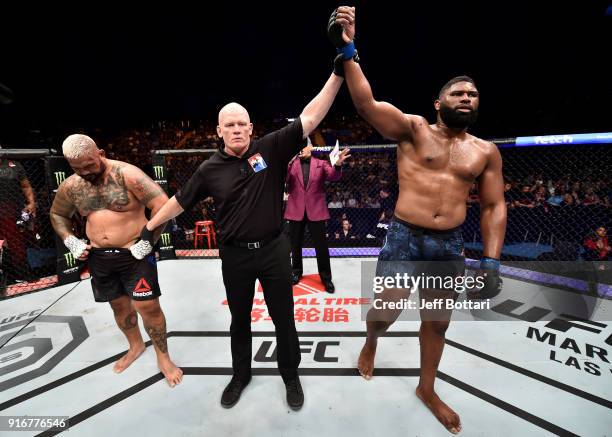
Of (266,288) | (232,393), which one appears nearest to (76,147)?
(266,288)

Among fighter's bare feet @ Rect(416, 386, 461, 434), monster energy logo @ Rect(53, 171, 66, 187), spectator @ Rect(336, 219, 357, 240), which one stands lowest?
fighter's bare feet @ Rect(416, 386, 461, 434)

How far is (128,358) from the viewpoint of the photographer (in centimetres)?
224

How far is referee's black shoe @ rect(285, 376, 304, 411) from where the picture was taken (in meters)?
1.76

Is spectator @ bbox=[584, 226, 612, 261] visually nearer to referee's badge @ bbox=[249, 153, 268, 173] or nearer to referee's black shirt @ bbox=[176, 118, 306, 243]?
referee's black shirt @ bbox=[176, 118, 306, 243]

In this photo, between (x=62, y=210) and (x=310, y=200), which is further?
(x=310, y=200)

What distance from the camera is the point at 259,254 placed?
65.8 inches

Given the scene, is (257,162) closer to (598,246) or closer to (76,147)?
(76,147)

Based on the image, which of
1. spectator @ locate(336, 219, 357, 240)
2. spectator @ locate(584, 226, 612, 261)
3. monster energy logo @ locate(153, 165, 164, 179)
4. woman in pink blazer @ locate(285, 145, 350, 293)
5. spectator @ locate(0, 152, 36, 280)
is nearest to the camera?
woman in pink blazer @ locate(285, 145, 350, 293)

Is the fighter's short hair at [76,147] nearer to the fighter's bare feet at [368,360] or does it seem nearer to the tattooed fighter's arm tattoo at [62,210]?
the tattooed fighter's arm tattoo at [62,210]

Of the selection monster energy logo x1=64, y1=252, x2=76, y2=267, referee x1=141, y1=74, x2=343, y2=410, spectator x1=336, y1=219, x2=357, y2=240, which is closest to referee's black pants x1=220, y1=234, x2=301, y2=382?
referee x1=141, y1=74, x2=343, y2=410

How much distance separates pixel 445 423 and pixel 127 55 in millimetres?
9620

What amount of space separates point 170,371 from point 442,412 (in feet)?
5.80

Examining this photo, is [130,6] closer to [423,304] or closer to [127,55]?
[127,55]

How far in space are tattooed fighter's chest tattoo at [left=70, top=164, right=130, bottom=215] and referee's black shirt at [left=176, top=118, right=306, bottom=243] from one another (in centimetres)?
61
